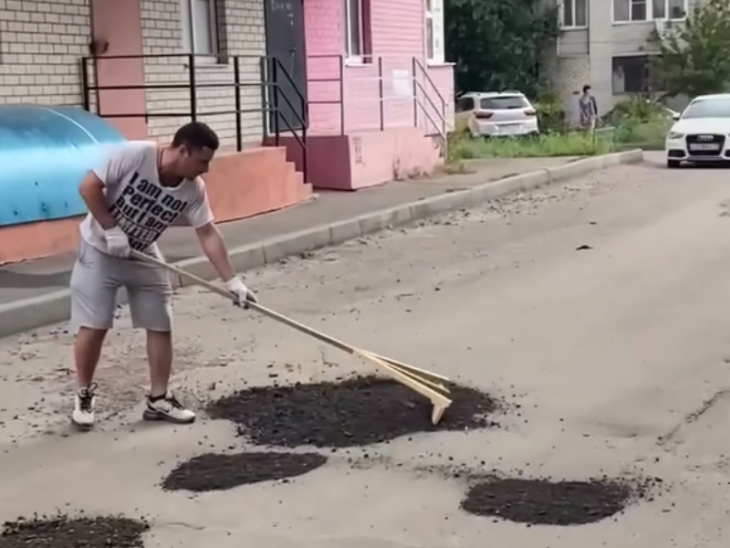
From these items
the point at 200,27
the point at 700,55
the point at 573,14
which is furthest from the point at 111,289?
the point at 573,14

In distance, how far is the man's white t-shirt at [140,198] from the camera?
5.55m

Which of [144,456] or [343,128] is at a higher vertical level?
[343,128]

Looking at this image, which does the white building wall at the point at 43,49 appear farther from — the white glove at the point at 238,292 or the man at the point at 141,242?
the white glove at the point at 238,292

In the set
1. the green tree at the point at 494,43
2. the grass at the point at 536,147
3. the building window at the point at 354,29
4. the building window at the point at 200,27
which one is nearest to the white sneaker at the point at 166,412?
the building window at the point at 200,27

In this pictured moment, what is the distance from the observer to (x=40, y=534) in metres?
4.45

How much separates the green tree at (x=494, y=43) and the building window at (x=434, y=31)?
815 inches

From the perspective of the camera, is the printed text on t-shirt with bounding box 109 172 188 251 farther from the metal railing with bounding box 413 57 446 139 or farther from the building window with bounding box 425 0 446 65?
the building window with bounding box 425 0 446 65

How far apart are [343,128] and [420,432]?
11.4 meters

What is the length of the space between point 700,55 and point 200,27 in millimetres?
29777

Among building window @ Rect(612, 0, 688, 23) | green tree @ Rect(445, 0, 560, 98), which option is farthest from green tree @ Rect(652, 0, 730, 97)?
green tree @ Rect(445, 0, 560, 98)

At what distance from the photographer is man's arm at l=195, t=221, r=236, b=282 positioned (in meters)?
5.87

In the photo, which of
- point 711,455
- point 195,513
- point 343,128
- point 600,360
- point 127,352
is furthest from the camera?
point 343,128

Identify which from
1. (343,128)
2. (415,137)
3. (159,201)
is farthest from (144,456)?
(415,137)

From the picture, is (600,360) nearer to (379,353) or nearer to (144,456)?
(379,353)
